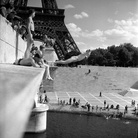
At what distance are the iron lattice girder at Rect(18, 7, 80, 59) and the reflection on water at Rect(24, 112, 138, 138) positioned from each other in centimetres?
2071

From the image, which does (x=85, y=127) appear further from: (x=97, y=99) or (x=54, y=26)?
(x=54, y=26)

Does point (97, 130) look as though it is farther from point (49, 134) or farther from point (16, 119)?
point (16, 119)

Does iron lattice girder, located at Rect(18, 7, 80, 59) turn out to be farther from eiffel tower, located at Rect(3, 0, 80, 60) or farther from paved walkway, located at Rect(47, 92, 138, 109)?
paved walkway, located at Rect(47, 92, 138, 109)

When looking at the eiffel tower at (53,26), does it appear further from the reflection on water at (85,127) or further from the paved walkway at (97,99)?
the reflection on water at (85,127)

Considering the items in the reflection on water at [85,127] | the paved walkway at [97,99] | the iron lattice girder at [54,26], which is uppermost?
the iron lattice girder at [54,26]

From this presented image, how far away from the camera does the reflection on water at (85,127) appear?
10.3 meters

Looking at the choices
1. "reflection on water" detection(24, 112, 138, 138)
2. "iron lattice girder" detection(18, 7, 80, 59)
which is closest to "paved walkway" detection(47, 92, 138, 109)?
"reflection on water" detection(24, 112, 138, 138)

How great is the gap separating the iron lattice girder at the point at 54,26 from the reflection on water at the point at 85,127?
2071 centimetres

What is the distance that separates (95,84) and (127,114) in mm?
12804

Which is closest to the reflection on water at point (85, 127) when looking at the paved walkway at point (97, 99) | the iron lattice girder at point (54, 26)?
the paved walkway at point (97, 99)

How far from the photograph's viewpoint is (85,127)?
11.7m

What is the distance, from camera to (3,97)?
0.56m

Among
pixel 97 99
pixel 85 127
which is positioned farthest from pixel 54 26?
pixel 85 127

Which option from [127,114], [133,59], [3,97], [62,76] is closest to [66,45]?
[62,76]
